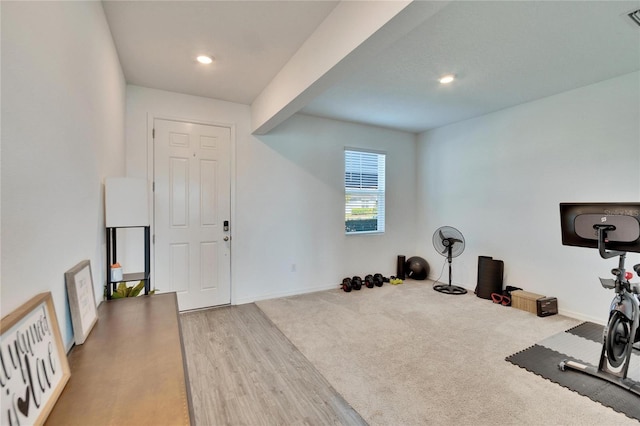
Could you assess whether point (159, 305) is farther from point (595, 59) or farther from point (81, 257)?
point (595, 59)

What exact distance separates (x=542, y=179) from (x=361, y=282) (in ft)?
9.16

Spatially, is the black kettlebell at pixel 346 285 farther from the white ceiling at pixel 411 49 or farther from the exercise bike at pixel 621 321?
the exercise bike at pixel 621 321

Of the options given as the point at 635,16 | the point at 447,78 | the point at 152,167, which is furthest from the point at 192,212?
the point at 635,16

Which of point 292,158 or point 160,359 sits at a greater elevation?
point 292,158

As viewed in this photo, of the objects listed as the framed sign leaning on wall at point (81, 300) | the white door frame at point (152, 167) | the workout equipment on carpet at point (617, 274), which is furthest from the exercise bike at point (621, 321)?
the white door frame at point (152, 167)

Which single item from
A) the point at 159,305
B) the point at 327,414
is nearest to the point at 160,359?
the point at 159,305

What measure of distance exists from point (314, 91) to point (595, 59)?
104 inches

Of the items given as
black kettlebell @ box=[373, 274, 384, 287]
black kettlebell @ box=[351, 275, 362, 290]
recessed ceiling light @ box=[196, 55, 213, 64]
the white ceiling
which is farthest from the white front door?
black kettlebell @ box=[373, 274, 384, 287]

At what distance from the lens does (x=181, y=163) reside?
3623 mm

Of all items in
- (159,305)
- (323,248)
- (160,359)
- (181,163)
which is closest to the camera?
(160,359)

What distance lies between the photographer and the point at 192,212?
12.1ft

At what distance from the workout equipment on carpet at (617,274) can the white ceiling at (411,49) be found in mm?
1395

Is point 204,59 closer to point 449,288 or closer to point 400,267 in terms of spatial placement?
point 400,267

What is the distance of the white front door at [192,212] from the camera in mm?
3533
